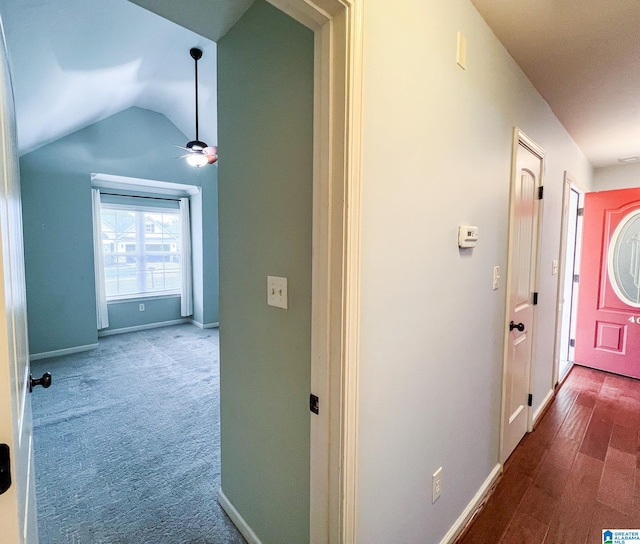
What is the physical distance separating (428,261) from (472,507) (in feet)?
4.72

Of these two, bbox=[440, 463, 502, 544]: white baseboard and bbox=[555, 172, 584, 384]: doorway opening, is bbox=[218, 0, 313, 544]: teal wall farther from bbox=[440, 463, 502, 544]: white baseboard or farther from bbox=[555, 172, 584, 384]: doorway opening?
bbox=[555, 172, 584, 384]: doorway opening

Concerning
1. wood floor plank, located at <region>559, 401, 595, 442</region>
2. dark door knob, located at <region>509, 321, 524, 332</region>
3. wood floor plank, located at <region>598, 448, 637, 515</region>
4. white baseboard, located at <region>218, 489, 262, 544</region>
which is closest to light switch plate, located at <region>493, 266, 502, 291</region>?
dark door knob, located at <region>509, 321, 524, 332</region>

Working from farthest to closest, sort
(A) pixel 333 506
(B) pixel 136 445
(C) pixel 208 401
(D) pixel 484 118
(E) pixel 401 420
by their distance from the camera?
(C) pixel 208 401, (B) pixel 136 445, (D) pixel 484 118, (E) pixel 401 420, (A) pixel 333 506

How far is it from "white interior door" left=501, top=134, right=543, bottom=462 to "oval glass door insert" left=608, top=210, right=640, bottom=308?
191 cm

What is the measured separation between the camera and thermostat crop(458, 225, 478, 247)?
1.41m

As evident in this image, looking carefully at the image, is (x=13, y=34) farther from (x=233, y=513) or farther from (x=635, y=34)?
(x=635, y=34)

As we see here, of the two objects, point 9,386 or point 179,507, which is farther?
point 179,507

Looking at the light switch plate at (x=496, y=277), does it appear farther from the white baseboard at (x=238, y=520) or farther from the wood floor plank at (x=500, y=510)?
the white baseboard at (x=238, y=520)

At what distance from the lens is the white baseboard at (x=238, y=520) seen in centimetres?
146

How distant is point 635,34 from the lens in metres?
1.56

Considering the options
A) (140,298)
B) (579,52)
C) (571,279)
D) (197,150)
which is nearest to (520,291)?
(579,52)

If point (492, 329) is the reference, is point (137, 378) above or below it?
below

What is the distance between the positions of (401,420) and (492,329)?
96 cm

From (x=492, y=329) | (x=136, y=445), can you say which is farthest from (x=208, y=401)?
(x=492, y=329)
